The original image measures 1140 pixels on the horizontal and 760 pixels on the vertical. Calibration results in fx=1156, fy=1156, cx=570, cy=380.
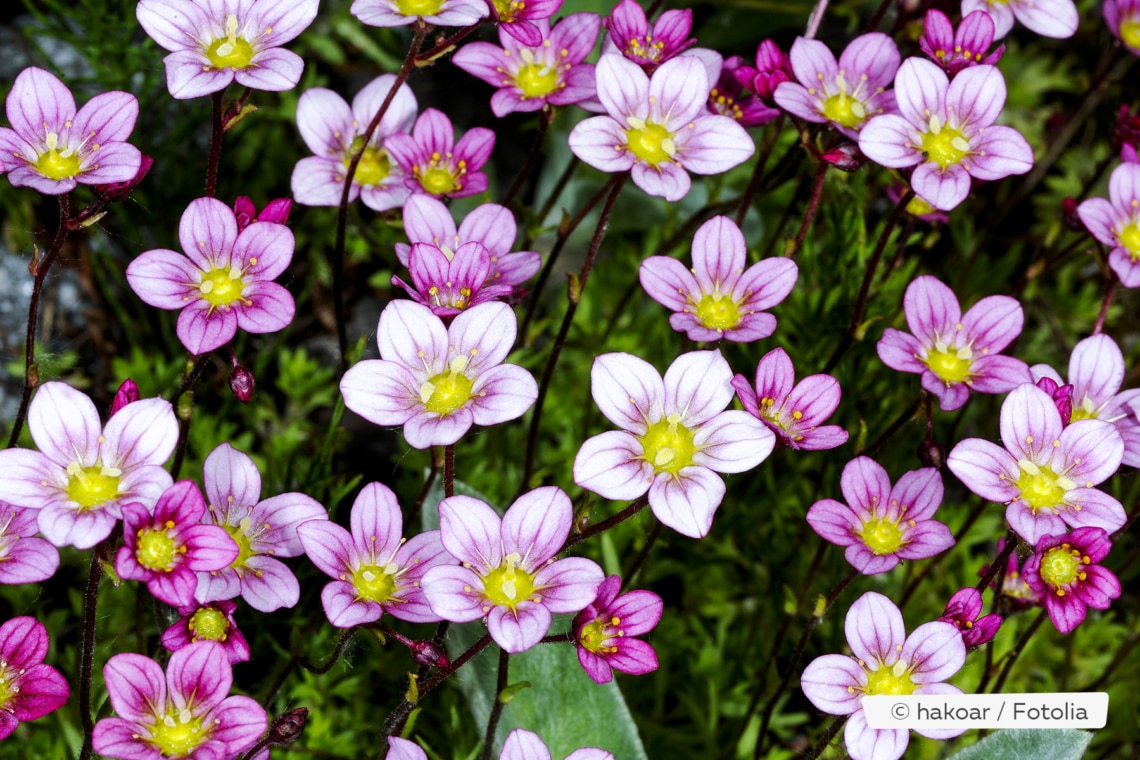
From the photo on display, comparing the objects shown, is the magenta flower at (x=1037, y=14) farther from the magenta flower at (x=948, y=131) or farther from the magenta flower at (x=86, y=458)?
the magenta flower at (x=86, y=458)

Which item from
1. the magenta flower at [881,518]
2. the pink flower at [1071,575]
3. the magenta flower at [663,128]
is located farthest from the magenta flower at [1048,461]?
the magenta flower at [663,128]

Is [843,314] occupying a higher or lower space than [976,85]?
lower

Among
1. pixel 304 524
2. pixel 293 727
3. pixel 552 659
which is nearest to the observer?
pixel 293 727

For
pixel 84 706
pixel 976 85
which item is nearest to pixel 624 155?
pixel 976 85

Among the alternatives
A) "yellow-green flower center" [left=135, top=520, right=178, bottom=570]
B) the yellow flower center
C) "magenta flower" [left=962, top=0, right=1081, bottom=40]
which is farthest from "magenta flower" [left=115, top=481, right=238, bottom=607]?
"magenta flower" [left=962, top=0, right=1081, bottom=40]

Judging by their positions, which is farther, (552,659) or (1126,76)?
(1126,76)

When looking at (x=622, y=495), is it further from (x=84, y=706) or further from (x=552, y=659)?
(x=84, y=706)

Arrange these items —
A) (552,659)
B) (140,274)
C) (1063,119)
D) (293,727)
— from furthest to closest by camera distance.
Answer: (1063,119) → (552,659) → (140,274) → (293,727)
